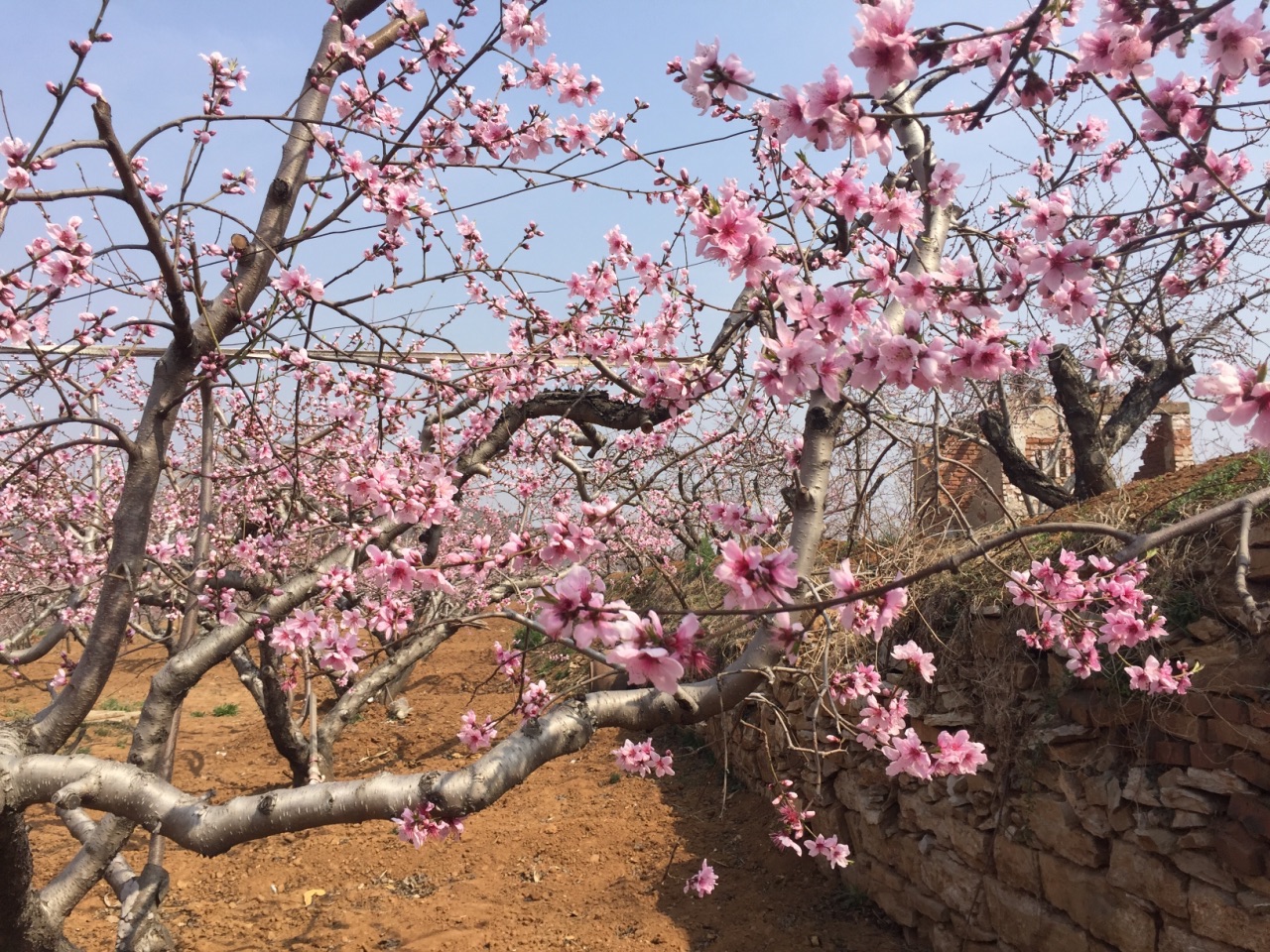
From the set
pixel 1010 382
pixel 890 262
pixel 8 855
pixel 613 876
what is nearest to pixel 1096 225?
pixel 890 262

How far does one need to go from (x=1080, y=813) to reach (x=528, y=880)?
2.97 metres

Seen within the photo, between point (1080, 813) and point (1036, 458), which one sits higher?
point (1036, 458)

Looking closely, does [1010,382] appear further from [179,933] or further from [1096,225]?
[179,933]

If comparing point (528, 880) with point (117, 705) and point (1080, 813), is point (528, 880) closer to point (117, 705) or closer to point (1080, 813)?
point (1080, 813)

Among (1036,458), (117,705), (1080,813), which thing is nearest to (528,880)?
(1080,813)

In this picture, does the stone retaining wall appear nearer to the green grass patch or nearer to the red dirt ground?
the red dirt ground

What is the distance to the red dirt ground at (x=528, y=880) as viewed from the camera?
3979 mm

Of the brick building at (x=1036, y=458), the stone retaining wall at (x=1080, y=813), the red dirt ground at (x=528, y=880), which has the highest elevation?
the brick building at (x=1036, y=458)

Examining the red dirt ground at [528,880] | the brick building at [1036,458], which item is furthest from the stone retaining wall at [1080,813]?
the brick building at [1036,458]

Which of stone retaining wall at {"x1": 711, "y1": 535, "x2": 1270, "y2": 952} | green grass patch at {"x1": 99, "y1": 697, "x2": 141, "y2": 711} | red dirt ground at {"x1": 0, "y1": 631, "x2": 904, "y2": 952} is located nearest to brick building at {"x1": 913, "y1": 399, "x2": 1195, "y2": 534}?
red dirt ground at {"x1": 0, "y1": 631, "x2": 904, "y2": 952}

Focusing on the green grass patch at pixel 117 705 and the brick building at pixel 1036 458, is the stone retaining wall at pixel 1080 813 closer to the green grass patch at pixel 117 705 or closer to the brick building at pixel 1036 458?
the brick building at pixel 1036 458

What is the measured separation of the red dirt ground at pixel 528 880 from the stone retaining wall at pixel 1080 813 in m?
0.58

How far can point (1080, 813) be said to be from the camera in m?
3.06

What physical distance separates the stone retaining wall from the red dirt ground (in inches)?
23.0
